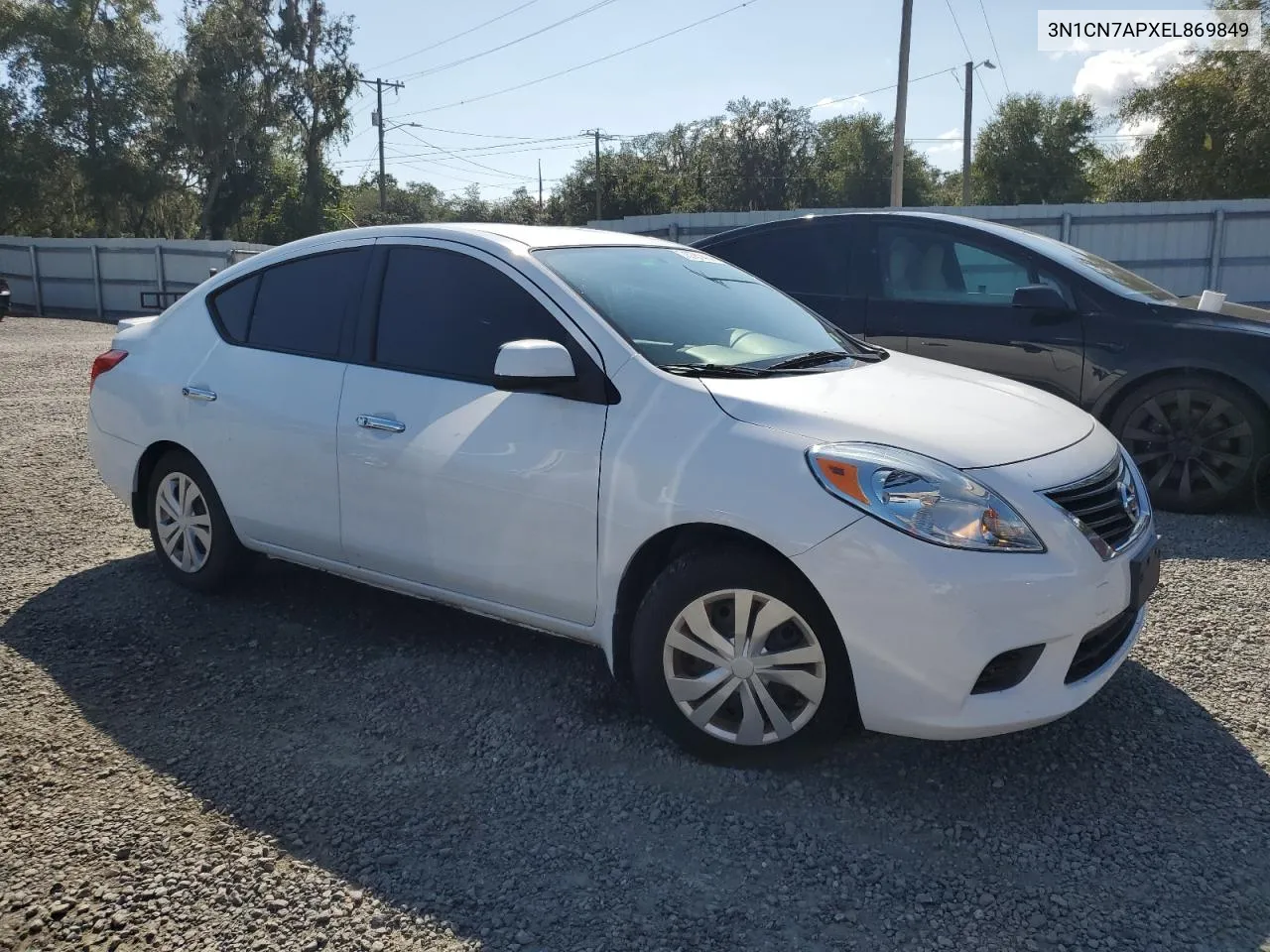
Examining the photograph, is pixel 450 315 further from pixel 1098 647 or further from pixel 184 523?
pixel 1098 647

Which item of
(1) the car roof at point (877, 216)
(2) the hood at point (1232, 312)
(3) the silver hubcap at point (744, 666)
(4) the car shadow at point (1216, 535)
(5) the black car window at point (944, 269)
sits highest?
(1) the car roof at point (877, 216)

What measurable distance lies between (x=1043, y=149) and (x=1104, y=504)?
50.3 m

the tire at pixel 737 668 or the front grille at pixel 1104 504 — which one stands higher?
the front grille at pixel 1104 504

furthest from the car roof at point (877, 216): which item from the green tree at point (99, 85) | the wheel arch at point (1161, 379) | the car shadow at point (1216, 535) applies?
the green tree at point (99, 85)

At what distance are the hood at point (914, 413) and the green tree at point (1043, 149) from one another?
47893mm

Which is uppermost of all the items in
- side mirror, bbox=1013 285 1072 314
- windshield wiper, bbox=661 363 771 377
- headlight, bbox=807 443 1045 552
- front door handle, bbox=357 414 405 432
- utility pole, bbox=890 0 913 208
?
utility pole, bbox=890 0 913 208

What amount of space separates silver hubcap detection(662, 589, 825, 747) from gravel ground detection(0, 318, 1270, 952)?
18 cm

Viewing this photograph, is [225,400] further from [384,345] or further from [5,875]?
[5,875]

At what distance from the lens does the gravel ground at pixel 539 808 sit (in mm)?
2545

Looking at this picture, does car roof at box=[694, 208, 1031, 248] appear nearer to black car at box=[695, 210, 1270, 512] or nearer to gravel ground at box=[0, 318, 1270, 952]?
black car at box=[695, 210, 1270, 512]

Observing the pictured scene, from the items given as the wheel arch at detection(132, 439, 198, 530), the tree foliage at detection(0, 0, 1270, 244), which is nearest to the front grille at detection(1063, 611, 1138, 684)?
the wheel arch at detection(132, 439, 198, 530)

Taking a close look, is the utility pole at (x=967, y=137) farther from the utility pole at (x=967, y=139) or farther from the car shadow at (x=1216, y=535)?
the car shadow at (x=1216, y=535)

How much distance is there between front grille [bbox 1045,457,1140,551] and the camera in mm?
3069

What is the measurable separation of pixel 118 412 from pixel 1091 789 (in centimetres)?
439
